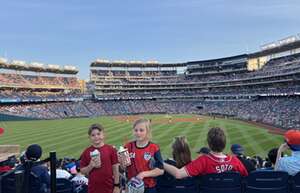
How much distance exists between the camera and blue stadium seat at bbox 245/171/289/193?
6633 millimetres

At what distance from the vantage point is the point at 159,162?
6340 millimetres

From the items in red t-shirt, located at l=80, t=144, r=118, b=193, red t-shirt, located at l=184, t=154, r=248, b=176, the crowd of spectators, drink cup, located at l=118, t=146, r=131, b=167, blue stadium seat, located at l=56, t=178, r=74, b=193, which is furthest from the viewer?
the crowd of spectators

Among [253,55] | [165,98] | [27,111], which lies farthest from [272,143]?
[165,98]

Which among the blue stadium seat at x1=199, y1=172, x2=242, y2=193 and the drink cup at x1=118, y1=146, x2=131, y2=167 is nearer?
the drink cup at x1=118, y1=146, x2=131, y2=167

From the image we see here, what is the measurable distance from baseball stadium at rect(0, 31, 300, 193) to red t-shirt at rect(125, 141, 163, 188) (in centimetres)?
2771

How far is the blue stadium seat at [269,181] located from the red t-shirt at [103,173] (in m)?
2.48

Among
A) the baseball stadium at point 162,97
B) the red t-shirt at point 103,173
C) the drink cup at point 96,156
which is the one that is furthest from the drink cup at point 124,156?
the baseball stadium at point 162,97

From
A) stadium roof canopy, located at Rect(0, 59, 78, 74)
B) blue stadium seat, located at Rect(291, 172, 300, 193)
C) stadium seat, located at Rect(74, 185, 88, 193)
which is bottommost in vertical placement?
stadium seat, located at Rect(74, 185, 88, 193)

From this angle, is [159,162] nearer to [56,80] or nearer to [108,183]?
[108,183]

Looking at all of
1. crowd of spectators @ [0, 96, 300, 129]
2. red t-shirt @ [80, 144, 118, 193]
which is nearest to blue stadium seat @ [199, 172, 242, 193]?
red t-shirt @ [80, 144, 118, 193]

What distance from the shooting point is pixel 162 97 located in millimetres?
126250

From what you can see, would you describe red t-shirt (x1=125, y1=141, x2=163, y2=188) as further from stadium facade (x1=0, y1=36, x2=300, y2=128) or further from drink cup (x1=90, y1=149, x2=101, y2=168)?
stadium facade (x1=0, y1=36, x2=300, y2=128)

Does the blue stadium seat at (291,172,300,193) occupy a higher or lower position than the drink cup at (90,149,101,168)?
lower

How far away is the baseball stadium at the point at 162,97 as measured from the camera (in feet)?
175
